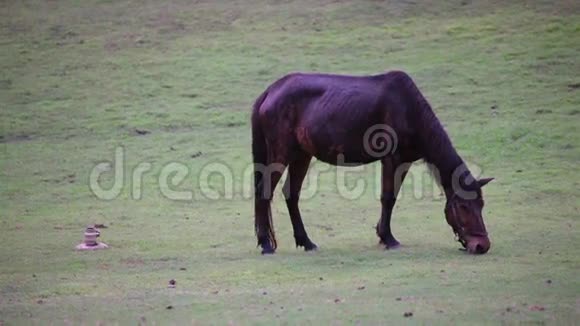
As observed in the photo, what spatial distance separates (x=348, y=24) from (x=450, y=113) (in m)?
6.72

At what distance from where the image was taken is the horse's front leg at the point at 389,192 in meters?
13.4

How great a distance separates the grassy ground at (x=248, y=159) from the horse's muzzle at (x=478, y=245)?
0.11m

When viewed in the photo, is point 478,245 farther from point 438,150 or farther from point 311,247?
point 311,247

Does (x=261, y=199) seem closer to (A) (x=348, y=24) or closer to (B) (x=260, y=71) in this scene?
(B) (x=260, y=71)

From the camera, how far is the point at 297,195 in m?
14.0

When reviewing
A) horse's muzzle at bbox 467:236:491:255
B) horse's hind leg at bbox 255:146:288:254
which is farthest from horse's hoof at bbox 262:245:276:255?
horse's muzzle at bbox 467:236:491:255


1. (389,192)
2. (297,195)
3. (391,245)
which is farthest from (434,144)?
(297,195)

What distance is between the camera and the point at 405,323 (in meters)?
9.23

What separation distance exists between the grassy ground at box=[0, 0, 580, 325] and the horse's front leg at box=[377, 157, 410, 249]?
0.20 metres

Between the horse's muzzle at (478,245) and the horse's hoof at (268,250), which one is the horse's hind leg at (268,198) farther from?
the horse's muzzle at (478,245)

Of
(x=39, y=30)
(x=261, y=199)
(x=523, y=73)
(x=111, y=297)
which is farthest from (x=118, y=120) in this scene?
(x=111, y=297)

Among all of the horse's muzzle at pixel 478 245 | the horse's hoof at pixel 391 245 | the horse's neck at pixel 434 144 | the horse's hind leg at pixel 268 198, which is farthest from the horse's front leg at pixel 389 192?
the horse's hind leg at pixel 268 198

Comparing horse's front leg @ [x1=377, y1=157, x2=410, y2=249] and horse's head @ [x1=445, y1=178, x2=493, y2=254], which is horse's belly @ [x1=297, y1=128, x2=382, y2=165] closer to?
horse's front leg @ [x1=377, y1=157, x2=410, y2=249]

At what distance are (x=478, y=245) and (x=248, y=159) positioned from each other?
29.1 feet
